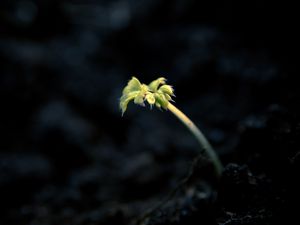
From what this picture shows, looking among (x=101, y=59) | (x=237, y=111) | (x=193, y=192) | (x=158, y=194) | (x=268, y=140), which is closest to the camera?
(x=268, y=140)

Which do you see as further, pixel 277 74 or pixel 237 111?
pixel 237 111

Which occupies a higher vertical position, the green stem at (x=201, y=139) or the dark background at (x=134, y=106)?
the dark background at (x=134, y=106)

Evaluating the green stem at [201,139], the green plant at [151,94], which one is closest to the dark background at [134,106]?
the green stem at [201,139]

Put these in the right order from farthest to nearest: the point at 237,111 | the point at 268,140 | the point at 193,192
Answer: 1. the point at 237,111
2. the point at 193,192
3. the point at 268,140

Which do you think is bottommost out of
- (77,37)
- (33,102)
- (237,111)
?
(237,111)

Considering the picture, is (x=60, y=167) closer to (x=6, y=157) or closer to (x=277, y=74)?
(x=6, y=157)

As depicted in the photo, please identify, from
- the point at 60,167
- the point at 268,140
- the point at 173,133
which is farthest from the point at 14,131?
the point at 268,140

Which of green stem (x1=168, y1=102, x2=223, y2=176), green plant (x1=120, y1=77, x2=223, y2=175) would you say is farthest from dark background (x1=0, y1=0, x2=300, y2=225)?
green plant (x1=120, y1=77, x2=223, y2=175)

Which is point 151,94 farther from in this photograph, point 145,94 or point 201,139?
point 201,139

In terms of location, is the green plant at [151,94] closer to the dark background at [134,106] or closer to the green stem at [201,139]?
the green stem at [201,139]
